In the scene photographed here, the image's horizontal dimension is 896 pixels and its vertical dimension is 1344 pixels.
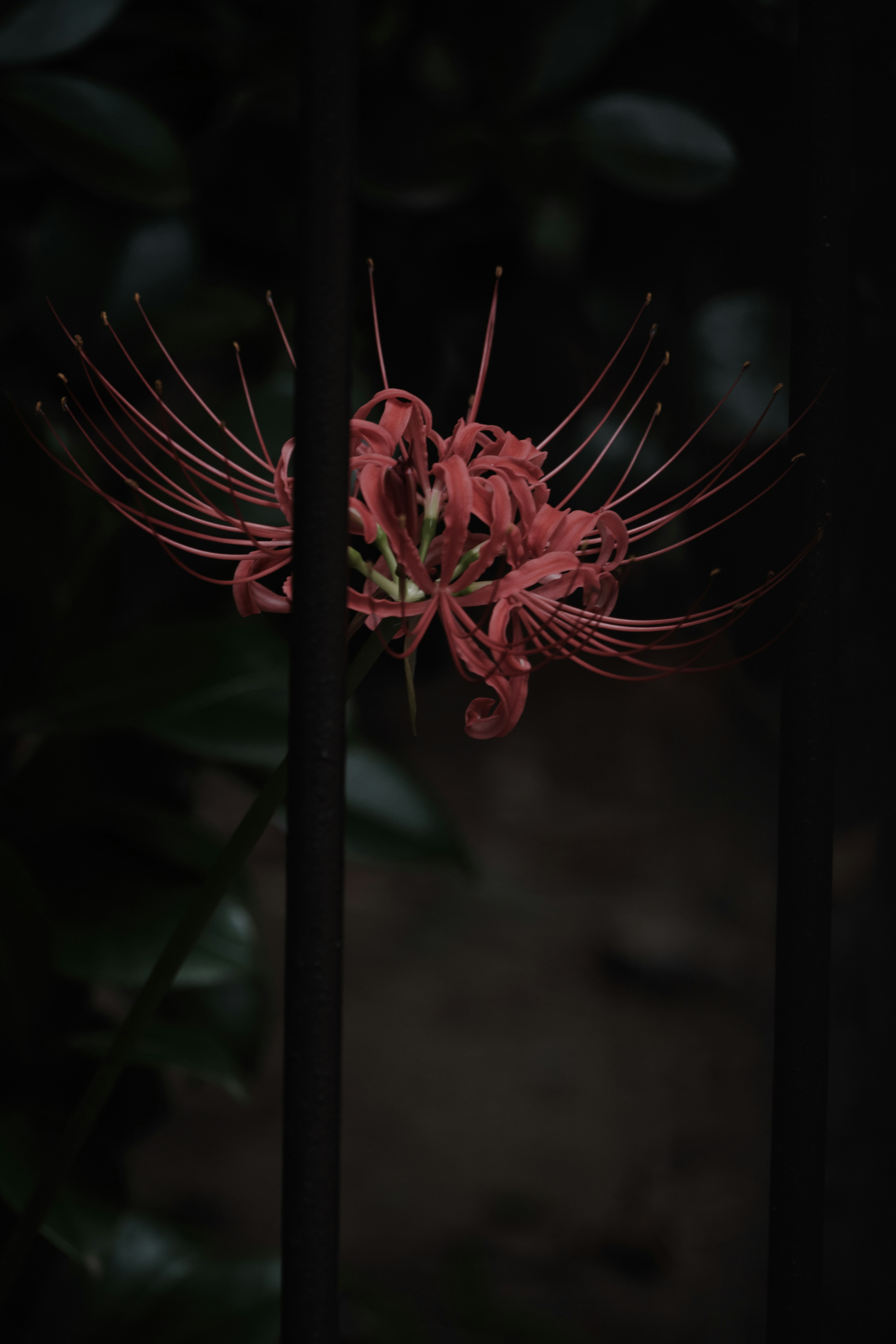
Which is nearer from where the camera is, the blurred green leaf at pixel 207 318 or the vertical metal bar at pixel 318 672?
the vertical metal bar at pixel 318 672

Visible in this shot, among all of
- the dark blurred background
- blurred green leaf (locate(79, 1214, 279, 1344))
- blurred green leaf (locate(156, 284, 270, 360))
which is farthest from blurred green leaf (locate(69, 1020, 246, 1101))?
blurred green leaf (locate(156, 284, 270, 360))

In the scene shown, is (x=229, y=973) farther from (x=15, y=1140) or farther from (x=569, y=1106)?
(x=569, y=1106)

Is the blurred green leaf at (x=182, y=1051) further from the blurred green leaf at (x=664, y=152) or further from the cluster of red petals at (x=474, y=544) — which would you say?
the blurred green leaf at (x=664, y=152)

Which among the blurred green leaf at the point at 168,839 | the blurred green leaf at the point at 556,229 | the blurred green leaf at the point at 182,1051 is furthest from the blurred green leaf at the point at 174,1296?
the blurred green leaf at the point at 556,229

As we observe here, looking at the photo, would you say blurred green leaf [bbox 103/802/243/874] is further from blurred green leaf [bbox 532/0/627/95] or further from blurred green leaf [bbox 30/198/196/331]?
blurred green leaf [bbox 532/0/627/95]

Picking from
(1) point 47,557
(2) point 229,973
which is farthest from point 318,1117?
(1) point 47,557

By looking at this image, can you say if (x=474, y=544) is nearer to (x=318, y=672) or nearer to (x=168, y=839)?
(x=318, y=672)

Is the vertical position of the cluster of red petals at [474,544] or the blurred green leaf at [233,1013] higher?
the cluster of red petals at [474,544]

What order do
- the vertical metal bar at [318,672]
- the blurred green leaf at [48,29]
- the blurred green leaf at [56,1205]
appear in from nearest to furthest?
the vertical metal bar at [318,672], the blurred green leaf at [56,1205], the blurred green leaf at [48,29]
